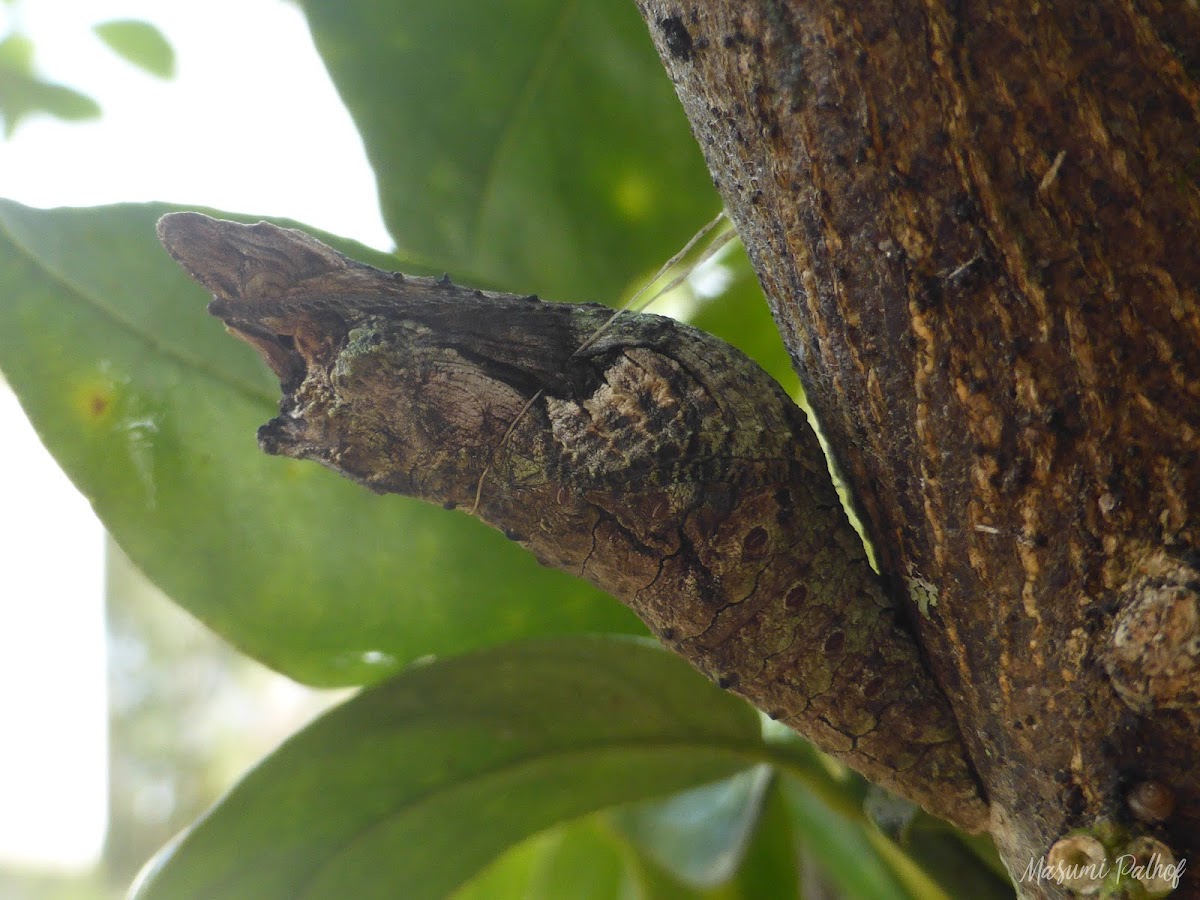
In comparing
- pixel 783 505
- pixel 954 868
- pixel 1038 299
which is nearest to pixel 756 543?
pixel 783 505

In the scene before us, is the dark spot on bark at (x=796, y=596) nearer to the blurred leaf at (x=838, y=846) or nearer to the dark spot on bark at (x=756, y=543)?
the dark spot on bark at (x=756, y=543)

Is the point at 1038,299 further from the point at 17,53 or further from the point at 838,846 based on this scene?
the point at 17,53

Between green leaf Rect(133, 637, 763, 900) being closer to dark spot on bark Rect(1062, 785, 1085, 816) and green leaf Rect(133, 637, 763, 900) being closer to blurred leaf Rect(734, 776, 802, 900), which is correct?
blurred leaf Rect(734, 776, 802, 900)

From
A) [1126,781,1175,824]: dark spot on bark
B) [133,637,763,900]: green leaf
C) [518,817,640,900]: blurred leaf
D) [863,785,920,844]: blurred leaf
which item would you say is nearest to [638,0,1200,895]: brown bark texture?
[1126,781,1175,824]: dark spot on bark

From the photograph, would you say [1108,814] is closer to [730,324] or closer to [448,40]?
[730,324]

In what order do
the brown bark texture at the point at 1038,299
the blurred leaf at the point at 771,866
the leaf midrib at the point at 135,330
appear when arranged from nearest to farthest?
the brown bark texture at the point at 1038,299, the leaf midrib at the point at 135,330, the blurred leaf at the point at 771,866

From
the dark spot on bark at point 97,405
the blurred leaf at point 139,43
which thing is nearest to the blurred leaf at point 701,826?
the dark spot on bark at point 97,405
